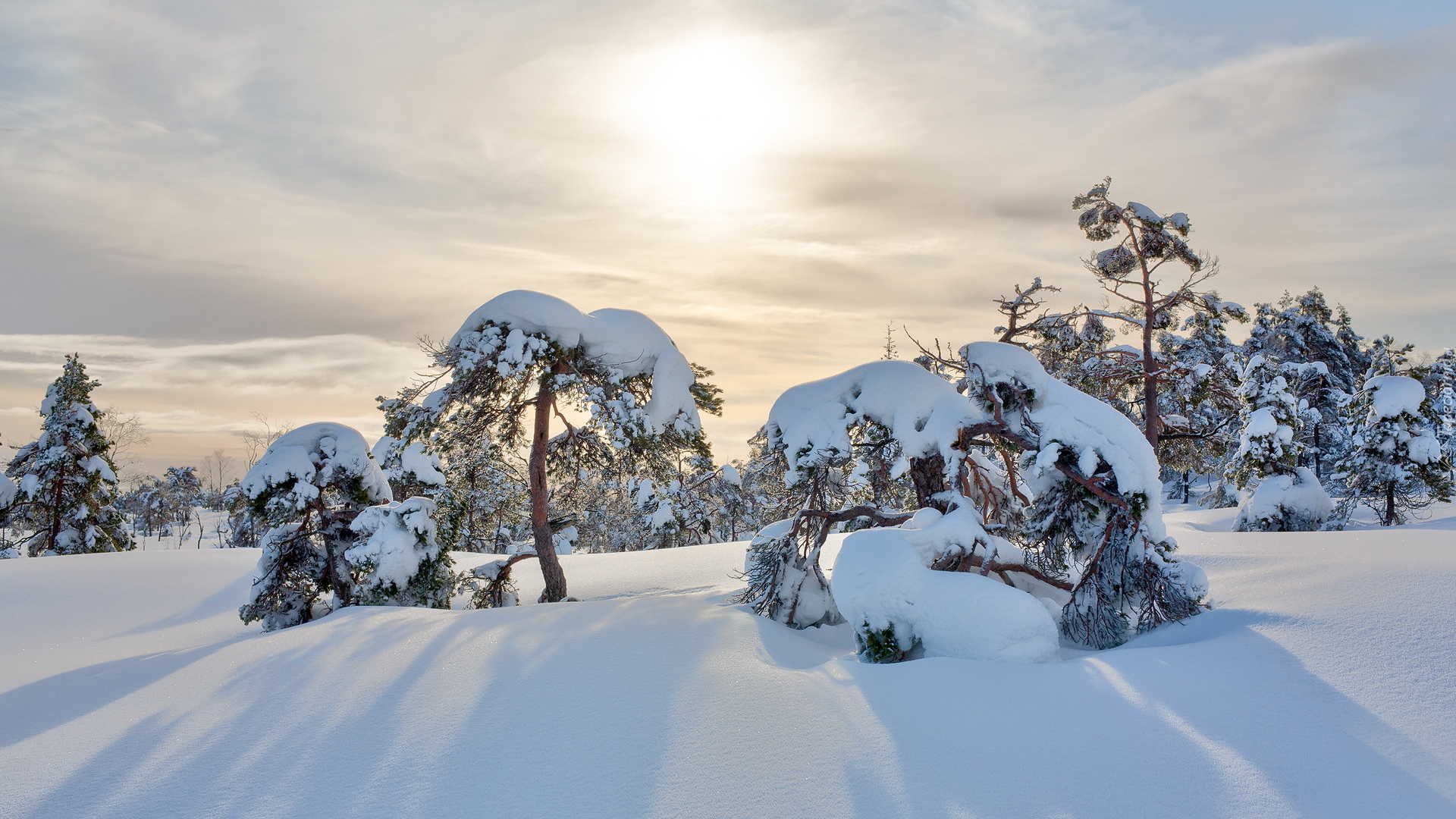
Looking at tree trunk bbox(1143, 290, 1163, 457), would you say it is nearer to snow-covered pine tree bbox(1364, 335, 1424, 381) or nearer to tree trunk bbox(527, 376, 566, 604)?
tree trunk bbox(527, 376, 566, 604)

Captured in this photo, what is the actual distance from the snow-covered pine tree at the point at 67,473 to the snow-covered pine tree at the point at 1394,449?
40.4 m

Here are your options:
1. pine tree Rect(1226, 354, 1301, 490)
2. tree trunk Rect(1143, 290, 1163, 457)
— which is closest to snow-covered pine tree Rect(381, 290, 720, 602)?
tree trunk Rect(1143, 290, 1163, 457)

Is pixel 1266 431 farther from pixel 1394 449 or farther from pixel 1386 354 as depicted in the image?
pixel 1386 354

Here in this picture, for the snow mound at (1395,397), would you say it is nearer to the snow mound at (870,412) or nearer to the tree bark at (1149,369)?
the tree bark at (1149,369)

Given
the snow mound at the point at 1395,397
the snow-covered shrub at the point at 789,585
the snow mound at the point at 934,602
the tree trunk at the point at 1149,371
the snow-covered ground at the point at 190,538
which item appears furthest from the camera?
the snow-covered ground at the point at 190,538

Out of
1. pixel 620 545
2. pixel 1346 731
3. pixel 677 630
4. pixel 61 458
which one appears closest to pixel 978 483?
pixel 677 630

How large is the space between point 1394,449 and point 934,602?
23.6 m

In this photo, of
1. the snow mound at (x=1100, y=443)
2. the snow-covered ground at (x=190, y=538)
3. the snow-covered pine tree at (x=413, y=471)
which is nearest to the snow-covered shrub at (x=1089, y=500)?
the snow mound at (x=1100, y=443)

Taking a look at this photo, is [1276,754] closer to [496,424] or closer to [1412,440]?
[496,424]

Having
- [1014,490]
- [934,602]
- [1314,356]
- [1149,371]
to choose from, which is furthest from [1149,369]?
[1314,356]

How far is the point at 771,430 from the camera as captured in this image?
359 inches

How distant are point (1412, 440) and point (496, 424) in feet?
84.0

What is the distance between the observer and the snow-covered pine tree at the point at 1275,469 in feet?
64.1

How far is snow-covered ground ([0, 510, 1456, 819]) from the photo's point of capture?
3838 millimetres
